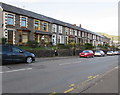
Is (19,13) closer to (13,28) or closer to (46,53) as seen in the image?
(13,28)

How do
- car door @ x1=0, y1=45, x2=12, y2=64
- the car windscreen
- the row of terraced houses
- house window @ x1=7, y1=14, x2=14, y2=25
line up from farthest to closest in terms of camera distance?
house window @ x1=7, y1=14, x2=14, y2=25 → the row of terraced houses → the car windscreen → car door @ x1=0, y1=45, x2=12, y2=64

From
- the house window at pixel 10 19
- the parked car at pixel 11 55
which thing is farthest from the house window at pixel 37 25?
the parked car at pixel 11 55

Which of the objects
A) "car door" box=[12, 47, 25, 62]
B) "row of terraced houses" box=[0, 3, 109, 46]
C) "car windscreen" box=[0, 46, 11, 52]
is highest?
"row of terraced houses" box=[0, 3, 109, 46]

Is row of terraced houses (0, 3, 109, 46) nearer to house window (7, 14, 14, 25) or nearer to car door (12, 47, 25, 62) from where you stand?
house window (7, 14, 14, 25)

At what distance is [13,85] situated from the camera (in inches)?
215

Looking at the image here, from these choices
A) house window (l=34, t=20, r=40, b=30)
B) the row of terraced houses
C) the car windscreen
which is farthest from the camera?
house window (l=34, t=20, r=40, b=30)

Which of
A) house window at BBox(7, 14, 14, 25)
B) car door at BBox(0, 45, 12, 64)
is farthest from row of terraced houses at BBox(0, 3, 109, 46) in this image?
car door at BBox(0, 45, 12, 64)

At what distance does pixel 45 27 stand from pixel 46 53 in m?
12.1

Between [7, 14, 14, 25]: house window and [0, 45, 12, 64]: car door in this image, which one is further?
[7, 14, 14, 25]: house window

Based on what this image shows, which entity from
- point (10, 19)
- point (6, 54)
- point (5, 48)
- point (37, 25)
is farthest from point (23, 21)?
point (6, 54)

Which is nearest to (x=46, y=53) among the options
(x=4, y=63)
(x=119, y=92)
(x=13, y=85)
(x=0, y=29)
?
(x=0, y=29)

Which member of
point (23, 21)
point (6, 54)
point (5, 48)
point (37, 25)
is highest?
point (23, 21)

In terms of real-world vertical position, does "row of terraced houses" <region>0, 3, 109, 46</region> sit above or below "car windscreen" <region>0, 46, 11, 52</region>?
above

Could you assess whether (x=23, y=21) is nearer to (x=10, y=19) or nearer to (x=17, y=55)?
(x=10, y=19)
